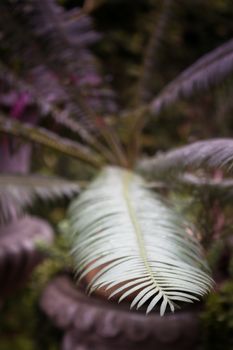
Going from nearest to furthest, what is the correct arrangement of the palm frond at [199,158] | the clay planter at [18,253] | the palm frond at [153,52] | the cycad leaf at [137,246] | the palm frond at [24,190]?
the cycad leaf at [137,246] → the palm frond at [199,158] → the palm frond at [24,190] → the clay planter at [18,253] → the palm frond at [153,52]

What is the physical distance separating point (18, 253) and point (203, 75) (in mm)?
873

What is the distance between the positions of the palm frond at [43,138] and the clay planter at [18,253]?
0.34m

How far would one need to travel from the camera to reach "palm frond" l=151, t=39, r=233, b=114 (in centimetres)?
135

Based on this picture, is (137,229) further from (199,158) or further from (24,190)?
(24,190)

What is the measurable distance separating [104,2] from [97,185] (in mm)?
1641

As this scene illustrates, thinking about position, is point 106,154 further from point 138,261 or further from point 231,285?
point 138,261

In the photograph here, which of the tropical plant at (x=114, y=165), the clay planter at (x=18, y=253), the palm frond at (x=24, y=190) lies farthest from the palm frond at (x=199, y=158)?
the clay planter at (x=18, y=253)

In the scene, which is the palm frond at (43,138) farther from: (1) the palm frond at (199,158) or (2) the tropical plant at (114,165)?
(1) the palm frond at (199,158)

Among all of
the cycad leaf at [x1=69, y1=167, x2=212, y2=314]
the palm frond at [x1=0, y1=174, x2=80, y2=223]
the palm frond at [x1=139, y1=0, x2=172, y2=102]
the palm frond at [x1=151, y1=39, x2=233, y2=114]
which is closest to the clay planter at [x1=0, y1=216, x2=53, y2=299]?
the palm frond at [x1=0, y1=174, x2=80, y2=223]

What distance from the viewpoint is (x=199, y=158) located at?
102 centimetres

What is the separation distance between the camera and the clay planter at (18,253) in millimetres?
1524

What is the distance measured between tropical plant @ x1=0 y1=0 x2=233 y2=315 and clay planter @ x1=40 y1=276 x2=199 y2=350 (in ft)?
0.31

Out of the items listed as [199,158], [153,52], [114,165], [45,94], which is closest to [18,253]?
[114,165]

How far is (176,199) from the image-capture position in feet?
4.28
